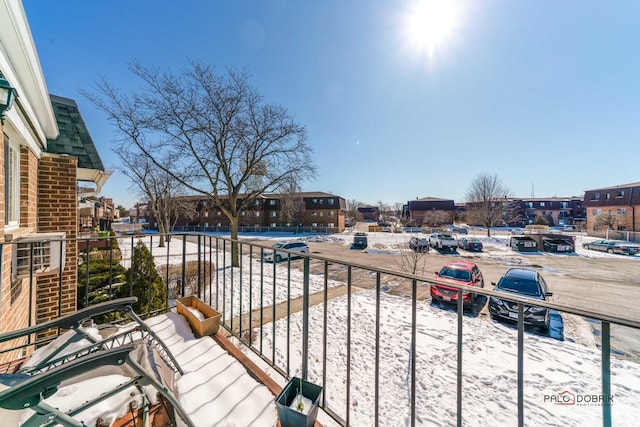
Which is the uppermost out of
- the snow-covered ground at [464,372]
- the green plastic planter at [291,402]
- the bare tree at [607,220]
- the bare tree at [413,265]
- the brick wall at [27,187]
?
the brick wall at [27,187]

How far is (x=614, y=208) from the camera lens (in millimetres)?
27406

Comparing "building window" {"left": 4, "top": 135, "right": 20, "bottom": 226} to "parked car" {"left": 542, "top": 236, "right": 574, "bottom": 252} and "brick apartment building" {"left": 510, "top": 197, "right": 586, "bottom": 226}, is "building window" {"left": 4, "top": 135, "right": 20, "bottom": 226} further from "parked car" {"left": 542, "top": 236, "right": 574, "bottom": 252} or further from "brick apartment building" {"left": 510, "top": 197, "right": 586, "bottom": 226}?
"brick apartment building" {"left": 510, "top": 197, "right": 586, "bottom": 226}

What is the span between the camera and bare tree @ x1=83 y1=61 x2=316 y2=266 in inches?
394

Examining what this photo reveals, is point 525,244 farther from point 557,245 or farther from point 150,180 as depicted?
point 150,180

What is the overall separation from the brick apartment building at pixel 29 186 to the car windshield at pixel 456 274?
8966mm

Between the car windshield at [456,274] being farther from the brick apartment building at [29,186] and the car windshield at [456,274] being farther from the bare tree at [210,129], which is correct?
the brick apartment building at [29,186]

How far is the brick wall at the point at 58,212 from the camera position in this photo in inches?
147

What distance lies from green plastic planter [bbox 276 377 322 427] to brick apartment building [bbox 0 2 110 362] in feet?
8.47

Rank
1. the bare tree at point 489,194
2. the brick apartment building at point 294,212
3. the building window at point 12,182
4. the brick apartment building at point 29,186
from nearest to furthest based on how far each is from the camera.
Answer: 1. the brick apartment building at point 29,186
2. the building window at point 12,182
3. the bare tree at point 489,194
4. the brick apartment building at point 294,212

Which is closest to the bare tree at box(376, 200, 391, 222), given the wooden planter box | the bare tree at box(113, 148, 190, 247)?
the bare tree at box(113, 148, 190, 247)

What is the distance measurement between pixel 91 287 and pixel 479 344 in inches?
326

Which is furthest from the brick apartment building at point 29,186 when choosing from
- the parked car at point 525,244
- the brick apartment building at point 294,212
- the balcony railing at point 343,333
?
the brick apartment building at point 294,212

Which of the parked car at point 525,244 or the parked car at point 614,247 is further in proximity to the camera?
the parked car at point 525,244

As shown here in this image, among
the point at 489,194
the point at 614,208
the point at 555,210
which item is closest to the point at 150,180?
the point at 489,194
